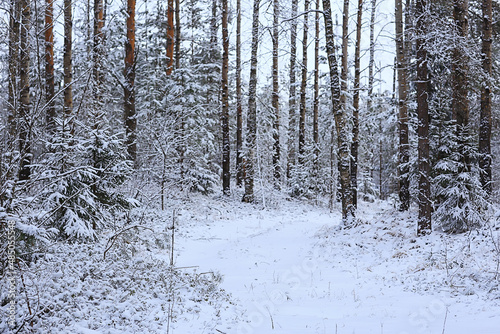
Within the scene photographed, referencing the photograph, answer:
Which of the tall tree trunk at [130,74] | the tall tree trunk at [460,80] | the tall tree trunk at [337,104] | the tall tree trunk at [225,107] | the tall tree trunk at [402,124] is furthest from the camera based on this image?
the tall tree trunk at [225,107]

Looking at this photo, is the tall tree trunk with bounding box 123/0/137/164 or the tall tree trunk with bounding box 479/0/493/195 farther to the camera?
the tall tree trunk with bounding box 123/0/137/164

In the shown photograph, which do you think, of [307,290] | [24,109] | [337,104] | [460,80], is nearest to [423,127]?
[460,80]

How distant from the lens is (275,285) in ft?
22.7

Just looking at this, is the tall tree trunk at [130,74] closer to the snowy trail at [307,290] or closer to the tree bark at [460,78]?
the snowy trail at [307,290]

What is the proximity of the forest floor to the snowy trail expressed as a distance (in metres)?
0.02

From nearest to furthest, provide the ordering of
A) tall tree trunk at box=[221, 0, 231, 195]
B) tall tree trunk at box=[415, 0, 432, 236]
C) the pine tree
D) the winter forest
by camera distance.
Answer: the pine tree, the winter forest, tall tree trunk at box=[415, 0, 432, 236], tall tree trunk at box=[221, 0, 231, 195]

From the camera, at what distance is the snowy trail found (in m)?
4.83

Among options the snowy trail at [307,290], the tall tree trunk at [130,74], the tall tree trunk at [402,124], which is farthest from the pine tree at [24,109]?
the tall tree trunk at [402,124]

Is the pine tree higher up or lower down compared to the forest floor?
higher up

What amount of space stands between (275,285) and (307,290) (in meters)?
0.66

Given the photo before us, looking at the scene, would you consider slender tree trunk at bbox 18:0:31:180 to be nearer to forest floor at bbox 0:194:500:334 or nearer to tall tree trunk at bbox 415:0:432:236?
forest floor at bbox 0:194:500:334

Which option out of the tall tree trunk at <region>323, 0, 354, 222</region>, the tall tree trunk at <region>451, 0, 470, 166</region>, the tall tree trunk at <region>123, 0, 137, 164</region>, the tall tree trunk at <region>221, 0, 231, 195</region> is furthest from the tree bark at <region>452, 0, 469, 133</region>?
the tall tree trunk at <region>123, 0, 137, 164</region>

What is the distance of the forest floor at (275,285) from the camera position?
15.3 ft

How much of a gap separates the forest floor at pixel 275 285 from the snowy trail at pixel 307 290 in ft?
0.08
